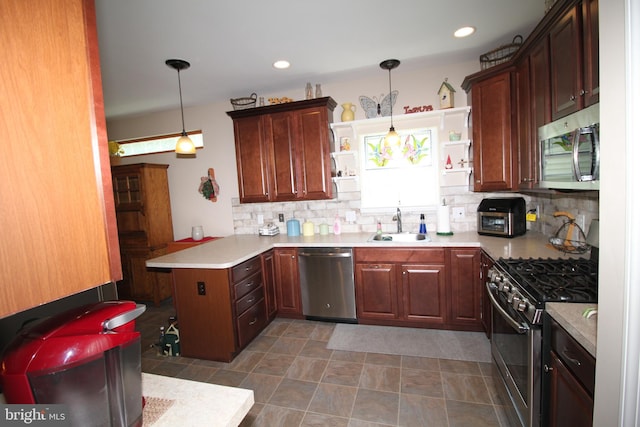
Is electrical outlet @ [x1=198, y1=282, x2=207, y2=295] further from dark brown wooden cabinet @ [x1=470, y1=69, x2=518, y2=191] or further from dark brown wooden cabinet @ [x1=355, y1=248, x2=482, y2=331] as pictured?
dark brown wooden cabinet @ [x1=470, y1=69, x2=518, y2=191]

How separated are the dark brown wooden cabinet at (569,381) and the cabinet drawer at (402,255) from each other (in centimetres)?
152

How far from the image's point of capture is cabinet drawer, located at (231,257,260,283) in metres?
2.63

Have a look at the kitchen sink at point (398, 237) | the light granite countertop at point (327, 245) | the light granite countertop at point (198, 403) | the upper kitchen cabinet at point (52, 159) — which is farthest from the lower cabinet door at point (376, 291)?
the upper kitchen cabinet at point (52, 159)

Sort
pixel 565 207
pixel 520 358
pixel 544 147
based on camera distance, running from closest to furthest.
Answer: pixel 520 358 < pixel 544 147 < pixel 565 207

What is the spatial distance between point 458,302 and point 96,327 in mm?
2917

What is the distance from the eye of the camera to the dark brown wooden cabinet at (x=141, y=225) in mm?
4094

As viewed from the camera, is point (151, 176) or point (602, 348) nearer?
point (602, 348)

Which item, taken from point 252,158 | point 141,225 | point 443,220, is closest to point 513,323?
point 443,220

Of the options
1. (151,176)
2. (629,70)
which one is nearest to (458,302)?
(629,70)

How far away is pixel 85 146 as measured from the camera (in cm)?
63

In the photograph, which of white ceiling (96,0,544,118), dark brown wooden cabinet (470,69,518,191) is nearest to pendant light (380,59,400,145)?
white ceiling (96,0,544,118)

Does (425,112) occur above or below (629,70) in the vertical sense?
above

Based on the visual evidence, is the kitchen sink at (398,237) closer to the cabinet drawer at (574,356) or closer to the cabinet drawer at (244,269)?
the cabinet drawer at (244,269)

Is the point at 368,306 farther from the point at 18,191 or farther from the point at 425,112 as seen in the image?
the point at 18,191
